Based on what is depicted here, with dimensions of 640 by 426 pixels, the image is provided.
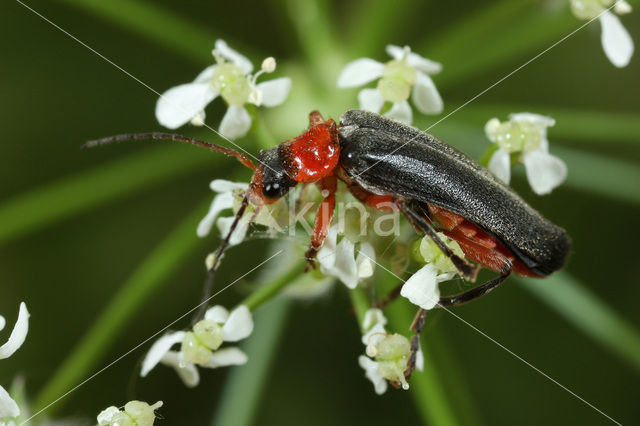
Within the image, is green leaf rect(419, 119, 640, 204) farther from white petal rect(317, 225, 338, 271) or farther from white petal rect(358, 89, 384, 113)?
white petal rect(317, 225, 338, 271)

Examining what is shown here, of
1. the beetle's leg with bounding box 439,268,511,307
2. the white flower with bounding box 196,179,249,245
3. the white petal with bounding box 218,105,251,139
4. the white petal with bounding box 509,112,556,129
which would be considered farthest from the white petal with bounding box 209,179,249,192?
the white petal with bounding box 509,112,556,129

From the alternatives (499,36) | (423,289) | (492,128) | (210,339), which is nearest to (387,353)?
(423,289)

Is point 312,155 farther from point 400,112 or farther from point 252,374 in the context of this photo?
point 252,374

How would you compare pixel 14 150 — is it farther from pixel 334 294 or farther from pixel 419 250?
pixel 419 250

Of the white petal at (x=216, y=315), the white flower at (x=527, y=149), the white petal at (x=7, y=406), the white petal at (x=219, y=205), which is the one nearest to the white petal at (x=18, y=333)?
the white petal at (x=7, y=406)

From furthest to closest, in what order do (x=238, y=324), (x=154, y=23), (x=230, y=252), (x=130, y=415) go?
1. (x=230, y=252)
2. (x=154, y=23)
3. (x=238, y=324)
4. (x=130, y=415)

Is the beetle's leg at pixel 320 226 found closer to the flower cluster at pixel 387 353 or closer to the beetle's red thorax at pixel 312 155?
the beetle's red thorax at pixel 312 155
